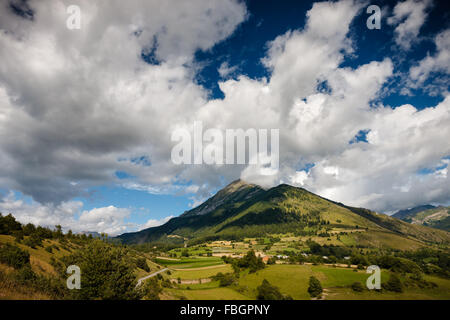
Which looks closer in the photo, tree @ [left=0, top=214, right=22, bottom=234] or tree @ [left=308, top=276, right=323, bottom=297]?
tree @ [left=0, top=214, right=22, bottom=234]

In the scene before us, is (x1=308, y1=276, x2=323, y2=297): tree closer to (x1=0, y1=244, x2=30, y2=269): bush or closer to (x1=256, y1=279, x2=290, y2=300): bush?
(x1=256, y1=279, x2=290, y2=300): bush

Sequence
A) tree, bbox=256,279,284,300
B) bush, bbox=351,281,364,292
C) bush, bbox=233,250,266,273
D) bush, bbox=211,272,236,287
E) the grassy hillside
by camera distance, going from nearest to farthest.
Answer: the grassy hillside, tree, bbox=256,279,284,300, bush, bbox=351,281,364,292, bush, bbox=211,272,236,287, bush, bbox=233,250,266,273

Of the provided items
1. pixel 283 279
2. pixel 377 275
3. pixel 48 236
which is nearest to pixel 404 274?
pixel 377 275

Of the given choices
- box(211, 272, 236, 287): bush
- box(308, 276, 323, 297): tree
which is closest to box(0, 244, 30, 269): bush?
box(211, 272, 236, 287): bush

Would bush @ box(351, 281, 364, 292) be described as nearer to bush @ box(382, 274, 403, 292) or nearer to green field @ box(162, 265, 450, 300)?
green field @ box(162, 265, 450, 300)

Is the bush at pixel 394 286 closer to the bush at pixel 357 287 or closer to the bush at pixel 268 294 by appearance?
the bush at pixel 357 287

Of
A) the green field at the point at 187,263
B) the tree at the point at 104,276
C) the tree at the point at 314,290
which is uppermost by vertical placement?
the tree at the point at 104,276

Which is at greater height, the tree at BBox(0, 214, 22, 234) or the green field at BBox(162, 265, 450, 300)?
the tree at BBox(0, 214, 22, 234)

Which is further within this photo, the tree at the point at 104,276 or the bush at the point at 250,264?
the bush at the point at 250,264

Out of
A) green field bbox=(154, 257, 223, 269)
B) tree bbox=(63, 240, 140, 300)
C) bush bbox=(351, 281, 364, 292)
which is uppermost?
tree bbox=(63, 240, 140, 300)

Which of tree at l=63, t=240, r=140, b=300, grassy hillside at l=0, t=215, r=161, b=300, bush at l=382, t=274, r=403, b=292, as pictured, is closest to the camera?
grassy hillside at l=0, t=215, r=161, b=300

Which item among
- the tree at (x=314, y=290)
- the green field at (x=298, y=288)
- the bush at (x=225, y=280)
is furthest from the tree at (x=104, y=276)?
the tree at (x=314, y=290)
